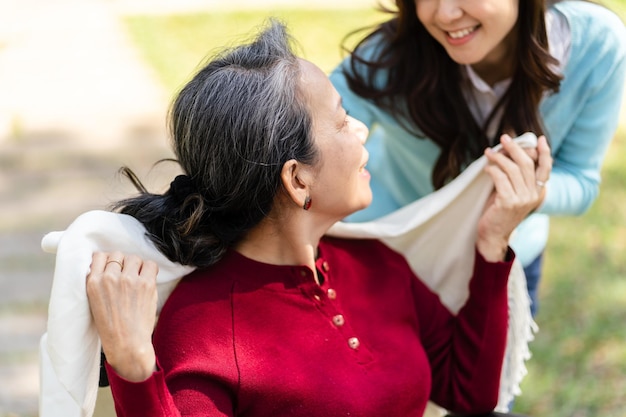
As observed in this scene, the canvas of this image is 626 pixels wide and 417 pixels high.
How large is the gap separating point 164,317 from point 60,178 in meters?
3.41

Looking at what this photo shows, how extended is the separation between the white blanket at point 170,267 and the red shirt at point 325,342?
74 millimetres

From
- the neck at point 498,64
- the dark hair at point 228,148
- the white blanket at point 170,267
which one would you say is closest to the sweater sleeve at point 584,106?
the neck at point 498,64

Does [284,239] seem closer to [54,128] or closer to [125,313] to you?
[125,313]

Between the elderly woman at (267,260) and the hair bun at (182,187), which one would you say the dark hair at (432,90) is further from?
the hair bun at (182,187)

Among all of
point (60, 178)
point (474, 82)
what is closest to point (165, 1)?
point (60, 178)

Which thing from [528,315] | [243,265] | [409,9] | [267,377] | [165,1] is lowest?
[165,1]

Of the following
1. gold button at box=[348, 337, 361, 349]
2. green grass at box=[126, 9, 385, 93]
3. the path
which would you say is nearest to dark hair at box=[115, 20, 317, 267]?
gold button at box=[348, 337, 361, 349]

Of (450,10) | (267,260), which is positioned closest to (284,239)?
(267,260)

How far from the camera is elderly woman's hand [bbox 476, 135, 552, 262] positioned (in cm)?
231

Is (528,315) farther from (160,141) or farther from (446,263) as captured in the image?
(160,141)

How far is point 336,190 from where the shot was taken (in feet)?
6.98

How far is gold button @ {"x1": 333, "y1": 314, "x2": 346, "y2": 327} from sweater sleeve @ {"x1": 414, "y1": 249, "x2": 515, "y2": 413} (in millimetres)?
310

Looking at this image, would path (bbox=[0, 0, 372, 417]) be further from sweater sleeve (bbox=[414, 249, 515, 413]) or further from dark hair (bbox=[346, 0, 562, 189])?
sweater sleeve (bbox=[414, 249, 515, 413])

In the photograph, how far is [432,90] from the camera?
103 inches
